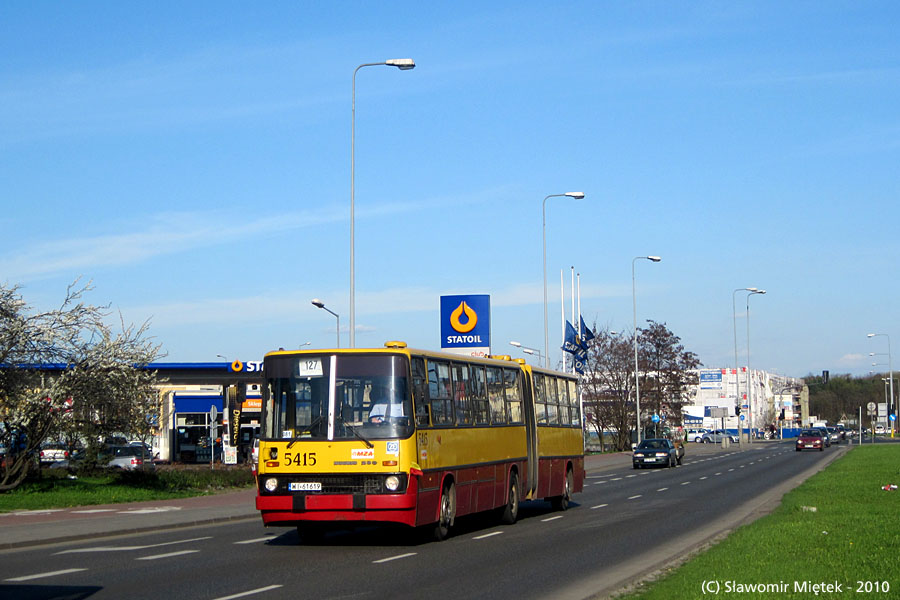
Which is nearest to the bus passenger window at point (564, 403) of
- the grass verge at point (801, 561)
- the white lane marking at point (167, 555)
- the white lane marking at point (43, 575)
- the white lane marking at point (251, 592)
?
the grass verge at point (801, 561)

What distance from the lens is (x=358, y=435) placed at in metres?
17.1

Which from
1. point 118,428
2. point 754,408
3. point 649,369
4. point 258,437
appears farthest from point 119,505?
point 754,408

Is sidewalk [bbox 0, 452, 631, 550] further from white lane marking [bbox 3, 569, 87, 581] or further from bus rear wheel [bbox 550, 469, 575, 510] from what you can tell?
bus rear wheel [bbox 550, 469, 575, 510]

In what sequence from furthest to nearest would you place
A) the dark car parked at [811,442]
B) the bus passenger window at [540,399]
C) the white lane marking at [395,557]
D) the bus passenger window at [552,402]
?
the dark car parked at [811,442] < the bus passenger window at [552,402] < the bus passenger window at [540,399] < the white lane marking at [395,557]

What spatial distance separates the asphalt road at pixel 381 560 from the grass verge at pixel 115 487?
5.95 m

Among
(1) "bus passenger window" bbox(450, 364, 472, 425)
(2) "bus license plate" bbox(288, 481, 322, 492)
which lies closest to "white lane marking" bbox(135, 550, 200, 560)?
(2) "bus license plate" bbox(288, 481, 322, 492)

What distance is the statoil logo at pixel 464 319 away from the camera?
142ft

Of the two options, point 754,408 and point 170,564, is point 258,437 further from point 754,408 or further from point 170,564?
point 754,408

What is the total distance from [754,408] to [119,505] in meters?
159

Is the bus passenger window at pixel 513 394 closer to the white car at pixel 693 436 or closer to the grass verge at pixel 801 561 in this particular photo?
the grass verge at pixel 801 561

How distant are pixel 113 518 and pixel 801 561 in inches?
624

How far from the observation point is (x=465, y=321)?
43.7 m

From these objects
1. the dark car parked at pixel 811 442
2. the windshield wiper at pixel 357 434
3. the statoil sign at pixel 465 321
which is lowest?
the dark car parked at pixel 811 442

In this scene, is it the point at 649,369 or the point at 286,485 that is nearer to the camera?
the point at 286,485
